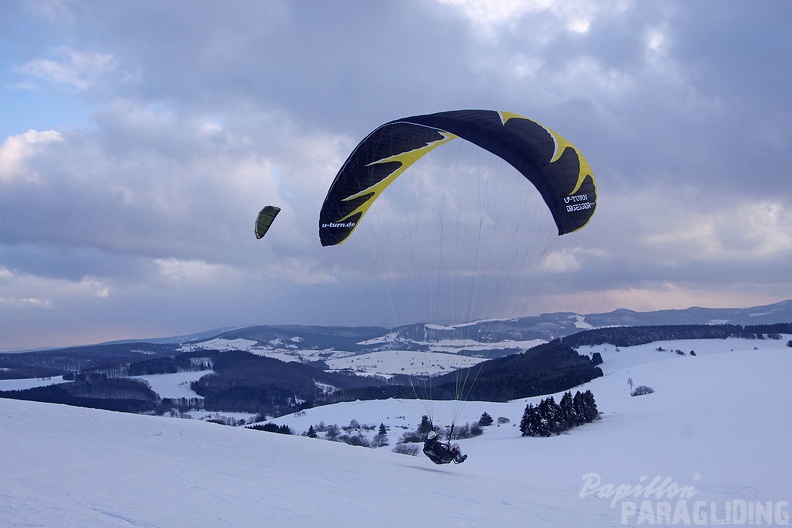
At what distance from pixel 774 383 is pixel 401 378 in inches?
4348

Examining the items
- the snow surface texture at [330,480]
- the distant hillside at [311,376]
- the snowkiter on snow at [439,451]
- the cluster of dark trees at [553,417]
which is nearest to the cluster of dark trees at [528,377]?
the distant hillside at [311,376]

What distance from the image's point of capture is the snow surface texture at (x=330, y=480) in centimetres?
867

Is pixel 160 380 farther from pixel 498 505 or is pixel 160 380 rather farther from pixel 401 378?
pixel 498 505

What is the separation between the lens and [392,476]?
14438mm

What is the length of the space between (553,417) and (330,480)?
33.2 metres

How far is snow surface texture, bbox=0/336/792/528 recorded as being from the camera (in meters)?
8.67

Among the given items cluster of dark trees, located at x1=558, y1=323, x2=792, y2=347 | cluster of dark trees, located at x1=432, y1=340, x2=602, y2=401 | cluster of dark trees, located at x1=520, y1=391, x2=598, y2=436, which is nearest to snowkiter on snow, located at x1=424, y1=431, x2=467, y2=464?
cluster of dark trees, located at x1=520, y1=391, x2=598, y2=436

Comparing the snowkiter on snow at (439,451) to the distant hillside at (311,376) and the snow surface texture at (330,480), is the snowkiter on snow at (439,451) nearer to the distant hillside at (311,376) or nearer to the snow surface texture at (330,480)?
the snow surface texture at (330,480)

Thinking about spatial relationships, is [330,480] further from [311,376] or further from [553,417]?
[311,376]

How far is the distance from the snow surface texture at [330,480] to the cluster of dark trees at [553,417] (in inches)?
361

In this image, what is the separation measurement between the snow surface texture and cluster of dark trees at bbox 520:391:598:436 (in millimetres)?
9172

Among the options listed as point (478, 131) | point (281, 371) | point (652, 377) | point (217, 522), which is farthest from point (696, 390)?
point (281, 371)

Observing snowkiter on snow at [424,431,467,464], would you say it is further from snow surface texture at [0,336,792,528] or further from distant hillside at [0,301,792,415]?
distant hillside at [0,301,792,415]

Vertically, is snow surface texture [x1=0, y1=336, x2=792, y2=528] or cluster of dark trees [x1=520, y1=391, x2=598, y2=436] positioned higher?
snow surface texture [x1=0, y1=336, x2=792, y2=528]
